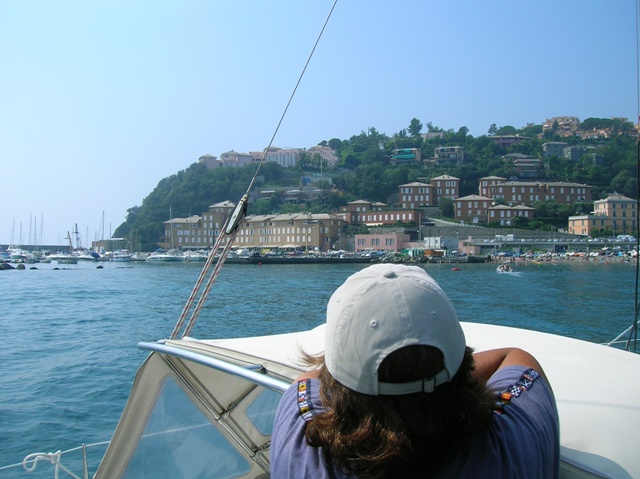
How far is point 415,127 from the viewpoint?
152375 millimetres

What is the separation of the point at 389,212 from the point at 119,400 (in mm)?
78198

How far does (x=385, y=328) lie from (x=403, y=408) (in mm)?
125

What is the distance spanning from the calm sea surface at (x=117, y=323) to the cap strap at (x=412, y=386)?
19.5ft

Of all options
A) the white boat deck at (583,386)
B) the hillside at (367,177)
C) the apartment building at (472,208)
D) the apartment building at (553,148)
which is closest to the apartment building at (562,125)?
the hillside at (367,177)

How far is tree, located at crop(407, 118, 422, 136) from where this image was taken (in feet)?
498

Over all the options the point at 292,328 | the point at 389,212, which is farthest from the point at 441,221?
the point at 292,328

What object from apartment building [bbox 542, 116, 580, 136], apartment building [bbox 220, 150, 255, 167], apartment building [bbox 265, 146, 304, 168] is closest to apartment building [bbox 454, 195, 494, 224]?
apartment building [bbox 220, 150, 255, 167]

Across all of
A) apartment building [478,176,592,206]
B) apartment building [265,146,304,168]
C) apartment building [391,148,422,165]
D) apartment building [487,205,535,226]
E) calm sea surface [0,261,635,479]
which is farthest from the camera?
apartment building [265,146,304,168]

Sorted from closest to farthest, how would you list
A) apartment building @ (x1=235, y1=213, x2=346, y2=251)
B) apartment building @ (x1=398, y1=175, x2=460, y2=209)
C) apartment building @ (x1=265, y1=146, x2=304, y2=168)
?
apartment building @ (x1=235, y1=213, x2=346, y2=251) → apartment building @ (x1=398, y1=175, x2=460, y2=209) → apartment building @ (x1=265, y1=146, x2=304, y2=168)

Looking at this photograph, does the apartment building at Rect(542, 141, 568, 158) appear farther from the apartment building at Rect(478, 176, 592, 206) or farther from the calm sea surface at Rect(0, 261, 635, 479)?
the calm sea surface at Rect(0, 261, 635, 479)

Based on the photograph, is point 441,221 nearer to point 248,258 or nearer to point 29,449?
point 248,258

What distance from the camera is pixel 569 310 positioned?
2333 cm

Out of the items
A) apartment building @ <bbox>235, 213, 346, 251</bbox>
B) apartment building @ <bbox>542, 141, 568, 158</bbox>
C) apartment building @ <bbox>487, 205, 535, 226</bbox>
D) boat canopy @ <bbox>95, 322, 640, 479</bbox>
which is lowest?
boat canopy @ <bbox>95, 322, 640, 479</bbox>

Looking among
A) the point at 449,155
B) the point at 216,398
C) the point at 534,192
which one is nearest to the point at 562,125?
the point at 449,155
